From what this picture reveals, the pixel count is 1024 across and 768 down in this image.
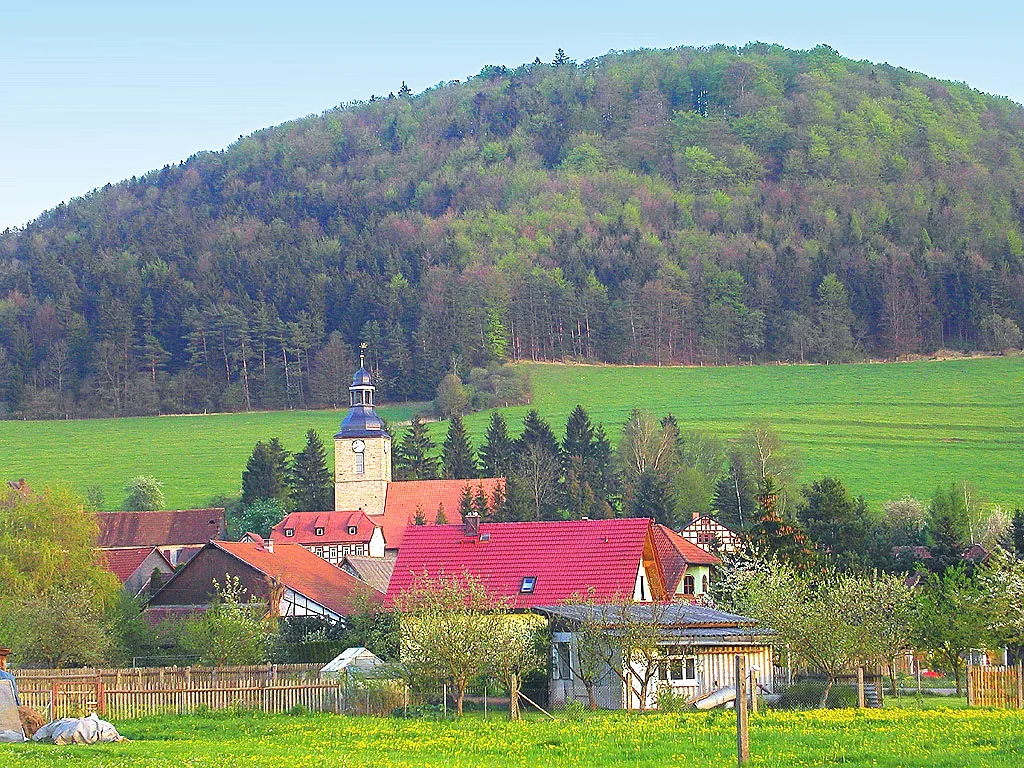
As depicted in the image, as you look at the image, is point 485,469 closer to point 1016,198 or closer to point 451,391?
point 451,391

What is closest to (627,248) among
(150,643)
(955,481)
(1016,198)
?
(1016,198)

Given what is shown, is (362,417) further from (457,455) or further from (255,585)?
(255,585)

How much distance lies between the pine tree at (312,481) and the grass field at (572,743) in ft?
238

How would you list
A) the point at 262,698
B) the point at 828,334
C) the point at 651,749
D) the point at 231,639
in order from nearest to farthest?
the point at 651,749, the point at 262,698, the point at 231,639, the point at 828,334

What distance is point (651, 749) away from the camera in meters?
23.4

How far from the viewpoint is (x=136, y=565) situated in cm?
7306

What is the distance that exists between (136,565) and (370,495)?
27.2 meters

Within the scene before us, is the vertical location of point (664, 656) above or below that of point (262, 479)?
below

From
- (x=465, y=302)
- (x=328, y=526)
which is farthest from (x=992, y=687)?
(x=465, y=302)

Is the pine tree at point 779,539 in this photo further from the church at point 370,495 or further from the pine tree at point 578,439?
the pine tree at point 578,439

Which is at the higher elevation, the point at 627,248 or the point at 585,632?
the point at 627,248

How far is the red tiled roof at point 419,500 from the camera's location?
96188mm

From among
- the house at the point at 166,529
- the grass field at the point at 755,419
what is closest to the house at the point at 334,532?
the house at the point at 166,529

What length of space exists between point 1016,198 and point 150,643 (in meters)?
162
